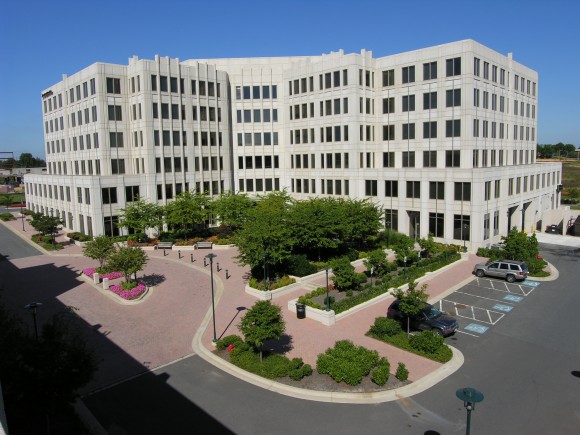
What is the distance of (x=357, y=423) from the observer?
17203 millimetres

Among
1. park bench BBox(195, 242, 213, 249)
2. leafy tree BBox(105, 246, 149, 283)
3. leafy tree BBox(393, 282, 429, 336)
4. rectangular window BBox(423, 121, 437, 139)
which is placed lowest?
park bench BBox(195, 242, 213, 249)

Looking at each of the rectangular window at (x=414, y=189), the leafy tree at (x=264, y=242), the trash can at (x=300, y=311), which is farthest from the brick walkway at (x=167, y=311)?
the rectangular window at (x=414, y=189)

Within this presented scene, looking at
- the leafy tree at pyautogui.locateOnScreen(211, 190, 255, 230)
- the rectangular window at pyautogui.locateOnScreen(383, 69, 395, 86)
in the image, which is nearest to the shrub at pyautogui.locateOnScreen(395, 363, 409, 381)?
the leafy tree at pyautogui.locateOnScreen(211, 190, 255, 230)

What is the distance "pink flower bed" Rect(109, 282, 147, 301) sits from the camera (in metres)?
32.1

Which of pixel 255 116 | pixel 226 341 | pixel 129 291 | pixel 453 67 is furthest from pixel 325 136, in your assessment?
pixel 226 341

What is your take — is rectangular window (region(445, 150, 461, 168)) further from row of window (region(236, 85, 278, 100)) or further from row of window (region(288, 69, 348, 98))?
row of window (region(236, 85, 278, 100))

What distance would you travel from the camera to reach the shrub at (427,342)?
881 inches

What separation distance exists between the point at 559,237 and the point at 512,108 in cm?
1608

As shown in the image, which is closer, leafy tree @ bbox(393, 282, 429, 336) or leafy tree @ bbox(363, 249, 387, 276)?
leafy tree @ bbox(393, 282, 429, 336)

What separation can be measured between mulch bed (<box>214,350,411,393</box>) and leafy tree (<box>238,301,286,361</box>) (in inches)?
78.0

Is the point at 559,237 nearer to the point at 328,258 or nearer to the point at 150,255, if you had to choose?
the point at 328,258

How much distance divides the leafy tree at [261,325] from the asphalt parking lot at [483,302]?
1067 centimetres

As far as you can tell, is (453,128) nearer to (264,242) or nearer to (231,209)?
(231,209)

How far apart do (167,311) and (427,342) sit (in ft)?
52.7
